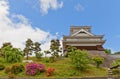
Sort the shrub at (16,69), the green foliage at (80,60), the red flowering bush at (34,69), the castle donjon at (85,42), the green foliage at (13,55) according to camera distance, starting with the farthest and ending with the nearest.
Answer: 1. the castle donjon at (85,42)
2. the green foliage at (13,55)
3. the green foliage at (80,60)
4. the shrub at (16,69)
5. the red flowering bush at (34,69)

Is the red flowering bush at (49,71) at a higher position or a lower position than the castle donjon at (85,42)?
lower

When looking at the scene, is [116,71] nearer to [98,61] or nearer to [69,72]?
[69,72]

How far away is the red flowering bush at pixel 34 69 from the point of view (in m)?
36.4

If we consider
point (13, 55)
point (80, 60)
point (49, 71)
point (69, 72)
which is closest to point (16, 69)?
point (49, 71)

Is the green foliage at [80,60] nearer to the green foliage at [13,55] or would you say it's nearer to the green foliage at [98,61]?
the green foliage at [98,61]

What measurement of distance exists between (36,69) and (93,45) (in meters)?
19.0

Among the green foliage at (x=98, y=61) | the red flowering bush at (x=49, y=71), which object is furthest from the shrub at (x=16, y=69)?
the green foliage at (x=98, y=61)

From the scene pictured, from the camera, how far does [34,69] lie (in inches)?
1451

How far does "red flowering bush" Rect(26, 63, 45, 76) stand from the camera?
3644cm

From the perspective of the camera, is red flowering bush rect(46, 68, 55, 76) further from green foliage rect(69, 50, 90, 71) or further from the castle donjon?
the castle donjon

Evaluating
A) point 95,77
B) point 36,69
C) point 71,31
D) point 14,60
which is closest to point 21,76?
point 36,69

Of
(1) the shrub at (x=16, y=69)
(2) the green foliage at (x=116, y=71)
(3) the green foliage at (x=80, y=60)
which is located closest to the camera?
(2) the green foliage at (x=116, y=71)

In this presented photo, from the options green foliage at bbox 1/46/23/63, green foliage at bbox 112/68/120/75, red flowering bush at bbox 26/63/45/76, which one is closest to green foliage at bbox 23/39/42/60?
green foliage at bbox 1/46/23/63

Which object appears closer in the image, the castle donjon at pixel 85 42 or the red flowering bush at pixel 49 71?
the red flowering bush at pixel 49 71
